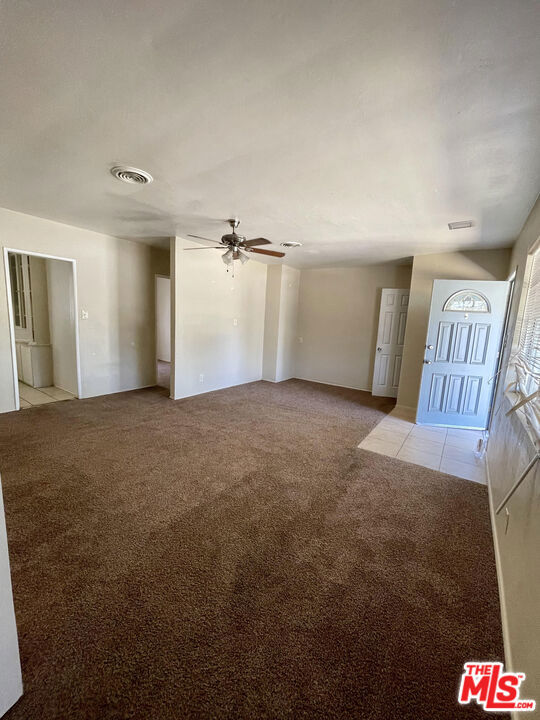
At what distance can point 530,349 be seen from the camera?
2236mm

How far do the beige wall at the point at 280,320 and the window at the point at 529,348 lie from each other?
4197 millimetres

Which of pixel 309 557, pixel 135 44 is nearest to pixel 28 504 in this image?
pixel 309 557

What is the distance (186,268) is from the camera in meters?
4.61

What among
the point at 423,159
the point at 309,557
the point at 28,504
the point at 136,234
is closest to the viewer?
the point at 309,557

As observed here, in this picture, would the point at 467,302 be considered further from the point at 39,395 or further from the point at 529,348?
the point at 39,395

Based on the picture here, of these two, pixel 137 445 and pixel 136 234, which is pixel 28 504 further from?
pixel 136 234

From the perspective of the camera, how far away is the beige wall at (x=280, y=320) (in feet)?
20.6

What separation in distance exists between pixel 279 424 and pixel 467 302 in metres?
3.05

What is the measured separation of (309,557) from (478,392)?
3.48 metres

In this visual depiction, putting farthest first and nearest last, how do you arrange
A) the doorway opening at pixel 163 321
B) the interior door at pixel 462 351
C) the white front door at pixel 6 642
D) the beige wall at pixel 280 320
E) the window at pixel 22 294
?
1. the doorway opening at pixel 163 321
2. the beige wall at pixel 280 320
3. the window at pixel 22 294
4. the interior door at pixel 462 351
5. the white front door at pixel 6 642

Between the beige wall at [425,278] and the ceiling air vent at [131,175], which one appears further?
the beige wall at [425,278]

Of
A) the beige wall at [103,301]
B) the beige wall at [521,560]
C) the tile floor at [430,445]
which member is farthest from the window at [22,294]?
the beige wall at [521,560]

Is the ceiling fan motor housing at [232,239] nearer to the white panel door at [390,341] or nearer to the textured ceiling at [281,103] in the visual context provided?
the textured ceiling at [281,103]

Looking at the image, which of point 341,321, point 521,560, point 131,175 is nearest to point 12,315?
point 131,175
